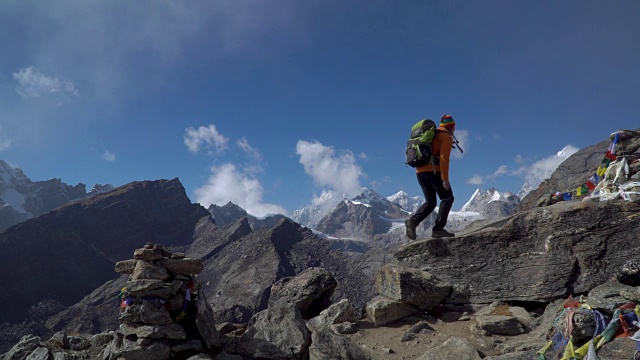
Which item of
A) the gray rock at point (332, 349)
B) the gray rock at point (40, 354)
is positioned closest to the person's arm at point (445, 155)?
the gray rock at point (332, 349)

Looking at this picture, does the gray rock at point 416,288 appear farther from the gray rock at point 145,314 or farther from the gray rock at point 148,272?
the gray rock at point 148,272

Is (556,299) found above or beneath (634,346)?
above

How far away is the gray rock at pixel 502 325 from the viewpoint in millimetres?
9375

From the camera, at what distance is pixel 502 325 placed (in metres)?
9.41

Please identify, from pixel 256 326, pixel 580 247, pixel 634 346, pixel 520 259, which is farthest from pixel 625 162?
pixel 256 326

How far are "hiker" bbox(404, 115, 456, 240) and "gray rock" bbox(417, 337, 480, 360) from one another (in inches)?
170

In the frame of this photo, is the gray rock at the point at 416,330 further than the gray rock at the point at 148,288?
Yes

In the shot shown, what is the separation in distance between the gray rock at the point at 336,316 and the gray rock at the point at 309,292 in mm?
1673

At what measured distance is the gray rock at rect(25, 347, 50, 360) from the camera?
37.5ft

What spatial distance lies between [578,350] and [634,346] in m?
0.86

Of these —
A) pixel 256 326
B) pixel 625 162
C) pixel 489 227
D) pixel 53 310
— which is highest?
pixel 53 310

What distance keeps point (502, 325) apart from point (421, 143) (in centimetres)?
557

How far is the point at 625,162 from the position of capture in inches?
512

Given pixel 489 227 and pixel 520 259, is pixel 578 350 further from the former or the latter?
pixel 489 227
